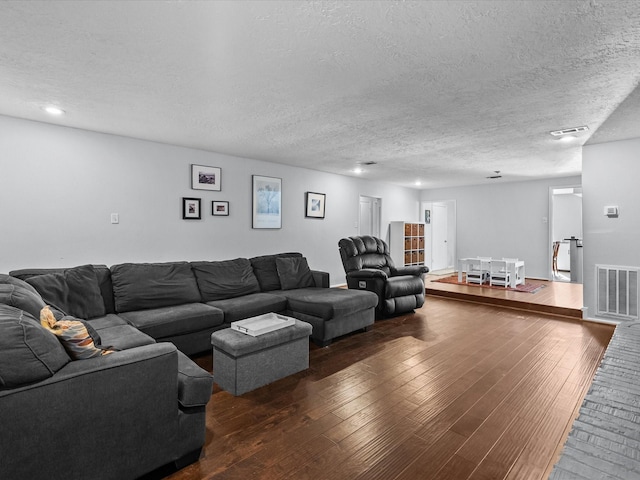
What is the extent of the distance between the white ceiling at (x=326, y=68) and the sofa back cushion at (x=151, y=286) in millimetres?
1560

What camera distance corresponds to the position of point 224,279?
4.06 meters

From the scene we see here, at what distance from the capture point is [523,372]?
2.98 metres

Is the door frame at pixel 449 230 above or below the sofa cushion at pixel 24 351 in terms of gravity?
above

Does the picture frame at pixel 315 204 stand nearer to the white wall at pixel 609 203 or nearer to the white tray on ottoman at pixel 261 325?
the white tray on ottoman at pixel 261 325

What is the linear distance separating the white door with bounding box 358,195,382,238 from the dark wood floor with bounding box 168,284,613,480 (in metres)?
4.34

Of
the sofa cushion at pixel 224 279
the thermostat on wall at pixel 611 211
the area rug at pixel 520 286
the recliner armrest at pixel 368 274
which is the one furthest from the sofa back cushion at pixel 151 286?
the area rug at pixel 520 286

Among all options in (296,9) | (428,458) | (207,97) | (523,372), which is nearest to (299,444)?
(428,458)

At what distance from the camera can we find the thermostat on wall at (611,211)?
424 centimetres

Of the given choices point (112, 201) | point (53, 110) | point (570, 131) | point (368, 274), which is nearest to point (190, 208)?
point (112, 201)

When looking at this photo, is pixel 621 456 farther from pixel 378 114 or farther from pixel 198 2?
pixel 378 114

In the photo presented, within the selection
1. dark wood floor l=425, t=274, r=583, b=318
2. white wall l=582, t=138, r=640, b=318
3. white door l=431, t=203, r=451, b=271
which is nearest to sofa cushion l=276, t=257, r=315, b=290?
dark wood floor l=425, t=274, r=583, b=318

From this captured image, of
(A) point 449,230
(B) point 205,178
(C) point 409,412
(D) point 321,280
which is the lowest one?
(C) point 409,412

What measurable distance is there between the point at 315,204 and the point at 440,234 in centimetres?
485

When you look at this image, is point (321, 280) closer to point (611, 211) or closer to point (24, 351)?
point (24, 351)
